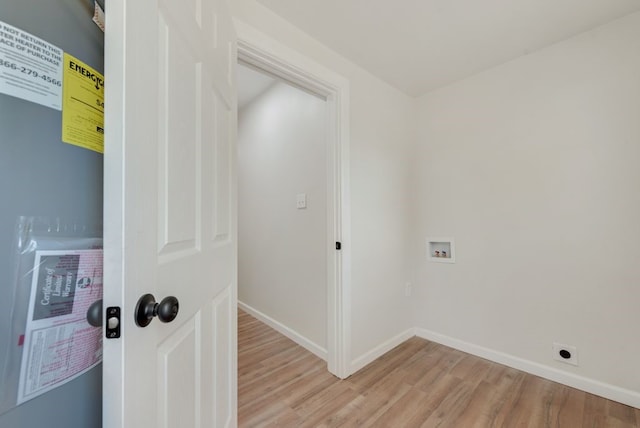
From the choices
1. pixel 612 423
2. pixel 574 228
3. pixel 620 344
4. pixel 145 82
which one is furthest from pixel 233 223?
pixel 620 344

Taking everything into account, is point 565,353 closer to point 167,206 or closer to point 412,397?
point 412,397

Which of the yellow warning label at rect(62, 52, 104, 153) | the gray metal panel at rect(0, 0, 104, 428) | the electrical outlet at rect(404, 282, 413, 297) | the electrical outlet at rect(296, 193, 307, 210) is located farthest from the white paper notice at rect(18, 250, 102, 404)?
the electrical outlet at rect(404, 282, 413, 297)

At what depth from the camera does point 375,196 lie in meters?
2.20

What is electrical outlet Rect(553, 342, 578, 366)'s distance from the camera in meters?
1.73

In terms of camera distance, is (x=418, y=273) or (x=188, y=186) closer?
(x=188, y=186)

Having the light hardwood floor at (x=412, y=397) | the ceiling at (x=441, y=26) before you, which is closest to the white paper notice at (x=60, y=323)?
the light hardwood floor at (x=412, y=397)

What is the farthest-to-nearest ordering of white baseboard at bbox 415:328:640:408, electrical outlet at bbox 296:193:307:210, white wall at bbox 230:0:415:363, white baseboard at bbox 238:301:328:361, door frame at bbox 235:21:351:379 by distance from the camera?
electrical outlet at bbox 296:193:307:210 < white baseboard at bbox 238:301:328:361 < white wall at bbox 230:0:415:363 < door frame at bbox 235:21:351:379 < white baseboard at bbox 415:328:640:408

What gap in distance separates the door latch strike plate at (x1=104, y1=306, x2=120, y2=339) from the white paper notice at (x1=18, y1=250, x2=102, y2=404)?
0.37 feet

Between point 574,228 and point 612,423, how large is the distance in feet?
3.62

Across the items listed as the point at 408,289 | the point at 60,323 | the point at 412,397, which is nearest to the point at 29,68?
the point at 60,323

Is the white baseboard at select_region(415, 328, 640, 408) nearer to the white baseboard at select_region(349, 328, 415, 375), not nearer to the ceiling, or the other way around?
the white baseboard at select_region(349, 328, 415, 375)

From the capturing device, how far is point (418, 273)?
2.54m

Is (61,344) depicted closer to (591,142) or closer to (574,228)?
(574,228)

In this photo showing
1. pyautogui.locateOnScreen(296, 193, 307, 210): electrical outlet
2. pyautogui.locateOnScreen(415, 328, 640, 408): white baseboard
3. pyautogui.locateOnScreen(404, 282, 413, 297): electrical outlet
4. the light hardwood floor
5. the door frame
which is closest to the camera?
the light hardwood floor
